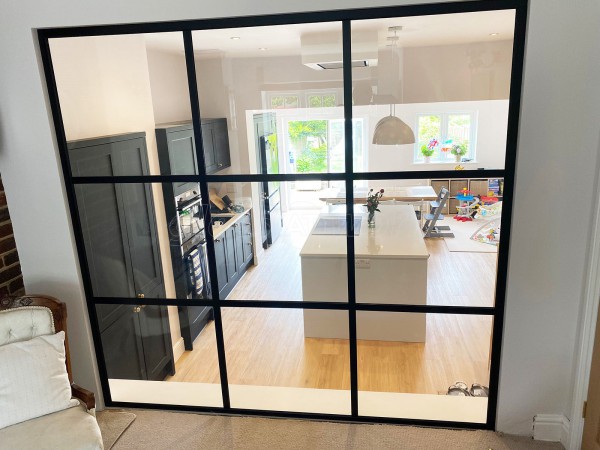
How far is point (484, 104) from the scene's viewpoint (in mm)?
2133

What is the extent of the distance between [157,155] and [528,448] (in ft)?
8.32

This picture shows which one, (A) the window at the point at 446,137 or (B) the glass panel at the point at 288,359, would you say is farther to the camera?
(B) the glass panel at the point at 288,359

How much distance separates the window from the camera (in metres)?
2.17

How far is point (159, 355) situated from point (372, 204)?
5.52 ft

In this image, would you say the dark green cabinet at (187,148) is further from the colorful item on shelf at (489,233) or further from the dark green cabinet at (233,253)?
the colorful item on shelf at (489,233)

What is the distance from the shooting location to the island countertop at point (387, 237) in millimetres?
2412

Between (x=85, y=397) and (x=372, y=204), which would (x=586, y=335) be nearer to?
(x=372, y=204)

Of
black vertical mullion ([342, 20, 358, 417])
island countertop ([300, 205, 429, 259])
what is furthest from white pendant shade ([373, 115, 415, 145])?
island countertop ([300, 205, 429, 259])

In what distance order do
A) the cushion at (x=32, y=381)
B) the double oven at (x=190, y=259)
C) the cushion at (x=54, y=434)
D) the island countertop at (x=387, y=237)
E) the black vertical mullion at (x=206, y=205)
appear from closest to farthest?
the cushion at (x=54, y=434) < the cushion at (x=32, y=381) < the black vertical mullion at (x=206, y=205) < the island countertop at (x=387, y=237) < the double oven at (x=190, y=259)

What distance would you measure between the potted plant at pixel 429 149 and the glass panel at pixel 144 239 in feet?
4.01

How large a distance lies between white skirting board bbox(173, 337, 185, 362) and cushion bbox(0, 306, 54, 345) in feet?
2.48

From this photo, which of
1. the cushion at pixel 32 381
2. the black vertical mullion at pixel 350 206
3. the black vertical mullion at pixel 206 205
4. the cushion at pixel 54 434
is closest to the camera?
the cushion at pixel 54 434

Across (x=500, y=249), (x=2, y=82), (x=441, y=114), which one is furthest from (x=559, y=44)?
(x=2, y=82)

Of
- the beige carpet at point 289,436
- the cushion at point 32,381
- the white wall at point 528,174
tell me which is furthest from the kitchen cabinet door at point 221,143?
the beige carpet at point 289,436
